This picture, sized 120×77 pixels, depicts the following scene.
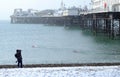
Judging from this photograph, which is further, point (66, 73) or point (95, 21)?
point (95, 21)

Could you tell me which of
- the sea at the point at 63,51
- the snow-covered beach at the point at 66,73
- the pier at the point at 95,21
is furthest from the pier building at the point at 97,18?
the snow-covered beach at the point at 66,73

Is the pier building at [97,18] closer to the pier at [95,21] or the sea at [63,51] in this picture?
the pier at [95,21]

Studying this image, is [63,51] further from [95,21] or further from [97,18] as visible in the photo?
[95,21]

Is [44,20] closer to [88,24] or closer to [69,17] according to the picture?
[69,17]

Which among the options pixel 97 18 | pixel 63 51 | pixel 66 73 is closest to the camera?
pixel 66 73

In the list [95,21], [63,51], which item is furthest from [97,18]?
[63,51]

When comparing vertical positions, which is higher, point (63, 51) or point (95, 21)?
point (95, 21)

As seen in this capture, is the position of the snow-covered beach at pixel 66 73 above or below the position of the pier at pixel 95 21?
above

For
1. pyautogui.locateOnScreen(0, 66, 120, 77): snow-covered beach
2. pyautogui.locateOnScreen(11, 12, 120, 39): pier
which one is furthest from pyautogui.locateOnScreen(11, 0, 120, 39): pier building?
pyautogui.locateOnScreen(0, 66, 120, 77): snow-covered beach

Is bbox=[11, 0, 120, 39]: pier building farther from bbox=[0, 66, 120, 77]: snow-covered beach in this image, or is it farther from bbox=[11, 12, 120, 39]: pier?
bbox=[0, 66, 120, 77]: snow-covered beach

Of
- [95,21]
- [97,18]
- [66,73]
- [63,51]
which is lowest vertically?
[63,51]

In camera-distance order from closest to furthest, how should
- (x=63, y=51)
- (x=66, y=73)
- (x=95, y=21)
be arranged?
(x=66, y=73) → (x=63, y=51) → (x=95, y=21)

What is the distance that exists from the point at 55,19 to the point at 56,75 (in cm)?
15063

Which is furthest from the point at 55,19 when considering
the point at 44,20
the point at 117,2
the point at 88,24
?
the point at 117,2
